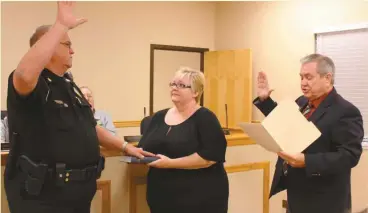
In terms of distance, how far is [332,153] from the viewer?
1.93 m

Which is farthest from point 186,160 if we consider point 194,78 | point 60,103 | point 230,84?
point 230,84

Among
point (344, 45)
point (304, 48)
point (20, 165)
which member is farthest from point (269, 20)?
point (20, 165)

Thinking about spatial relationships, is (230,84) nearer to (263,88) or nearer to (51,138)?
(263,88)

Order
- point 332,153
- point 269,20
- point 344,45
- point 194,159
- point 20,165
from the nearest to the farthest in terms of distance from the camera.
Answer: point 20,165
point 332,153
point 194,159
point 344,45
point 269,20

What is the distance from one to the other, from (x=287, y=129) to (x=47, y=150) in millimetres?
1021

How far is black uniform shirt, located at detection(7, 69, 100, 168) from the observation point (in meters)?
1.51

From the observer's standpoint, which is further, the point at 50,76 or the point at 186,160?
the point at 186,160

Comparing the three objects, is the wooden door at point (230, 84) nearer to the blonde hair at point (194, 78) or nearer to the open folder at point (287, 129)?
the blonde hair at point (194, 78)

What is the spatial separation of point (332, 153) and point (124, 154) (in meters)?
1.00

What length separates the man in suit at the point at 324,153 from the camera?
1.92 meters

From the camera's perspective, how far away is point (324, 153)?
194 centimetres

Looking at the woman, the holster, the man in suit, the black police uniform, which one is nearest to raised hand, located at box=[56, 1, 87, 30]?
the black police uniform

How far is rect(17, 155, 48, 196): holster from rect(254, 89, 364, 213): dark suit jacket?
111 centimetres

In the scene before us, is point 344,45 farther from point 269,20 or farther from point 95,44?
point 95,44
